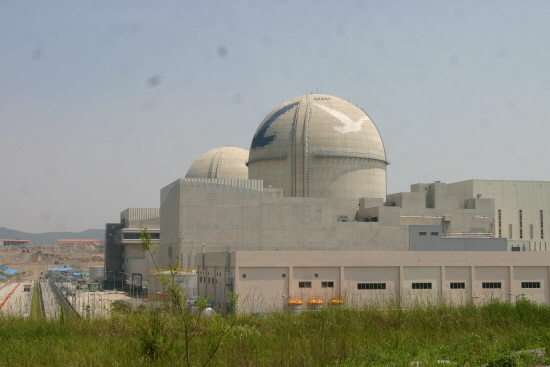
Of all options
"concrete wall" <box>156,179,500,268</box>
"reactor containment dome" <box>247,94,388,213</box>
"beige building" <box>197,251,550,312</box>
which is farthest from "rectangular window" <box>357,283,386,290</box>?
"reactor containment dome" <box>247,94,388,213</box>

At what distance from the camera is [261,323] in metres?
20.6

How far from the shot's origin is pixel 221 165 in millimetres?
78625

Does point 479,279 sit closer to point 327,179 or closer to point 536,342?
point 327,179

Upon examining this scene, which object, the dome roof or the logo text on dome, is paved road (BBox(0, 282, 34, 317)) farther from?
the logo text on dome

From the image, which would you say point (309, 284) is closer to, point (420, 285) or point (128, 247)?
point (420, 285)

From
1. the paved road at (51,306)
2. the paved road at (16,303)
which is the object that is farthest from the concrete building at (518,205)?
the paved road at (16,303)

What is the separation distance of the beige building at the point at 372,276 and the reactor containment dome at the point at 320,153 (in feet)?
59.2

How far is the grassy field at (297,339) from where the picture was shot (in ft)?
47.7

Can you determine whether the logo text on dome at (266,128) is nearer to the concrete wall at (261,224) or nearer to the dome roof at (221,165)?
the concrete wall at (261,224)

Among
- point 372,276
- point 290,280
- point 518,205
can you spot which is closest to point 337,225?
point 372,276

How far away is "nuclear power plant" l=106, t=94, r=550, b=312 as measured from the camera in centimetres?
4244

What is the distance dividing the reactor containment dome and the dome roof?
1379 cm

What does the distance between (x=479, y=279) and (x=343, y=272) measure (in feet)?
34.8

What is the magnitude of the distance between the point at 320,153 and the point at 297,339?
45.0 meters
